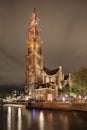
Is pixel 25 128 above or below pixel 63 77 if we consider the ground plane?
below

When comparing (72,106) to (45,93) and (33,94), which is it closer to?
(45,93)

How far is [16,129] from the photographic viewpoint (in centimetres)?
4756

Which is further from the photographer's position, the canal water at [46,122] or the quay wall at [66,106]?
the quay wall at [66,106]

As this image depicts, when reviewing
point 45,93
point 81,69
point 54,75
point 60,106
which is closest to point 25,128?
point 60,106

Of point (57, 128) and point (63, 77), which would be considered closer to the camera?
point (57, 128)

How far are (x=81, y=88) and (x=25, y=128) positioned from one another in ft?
182

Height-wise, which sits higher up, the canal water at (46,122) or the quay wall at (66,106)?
the quay wall at (66,106)

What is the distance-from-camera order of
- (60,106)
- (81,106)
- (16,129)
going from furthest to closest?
(60,106) → (81,106) → (16,129)

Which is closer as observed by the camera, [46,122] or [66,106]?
[46,122]

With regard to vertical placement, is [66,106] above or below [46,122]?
above

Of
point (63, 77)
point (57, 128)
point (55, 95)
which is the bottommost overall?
point (57, 128)

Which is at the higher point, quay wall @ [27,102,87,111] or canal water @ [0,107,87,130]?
quay wall @ [27,102,87,111]

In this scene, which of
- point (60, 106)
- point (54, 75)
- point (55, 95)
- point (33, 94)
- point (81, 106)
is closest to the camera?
point (81, 106)

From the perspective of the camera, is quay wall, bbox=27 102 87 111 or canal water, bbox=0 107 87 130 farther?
quay wall, bbox=27 102 87 111
